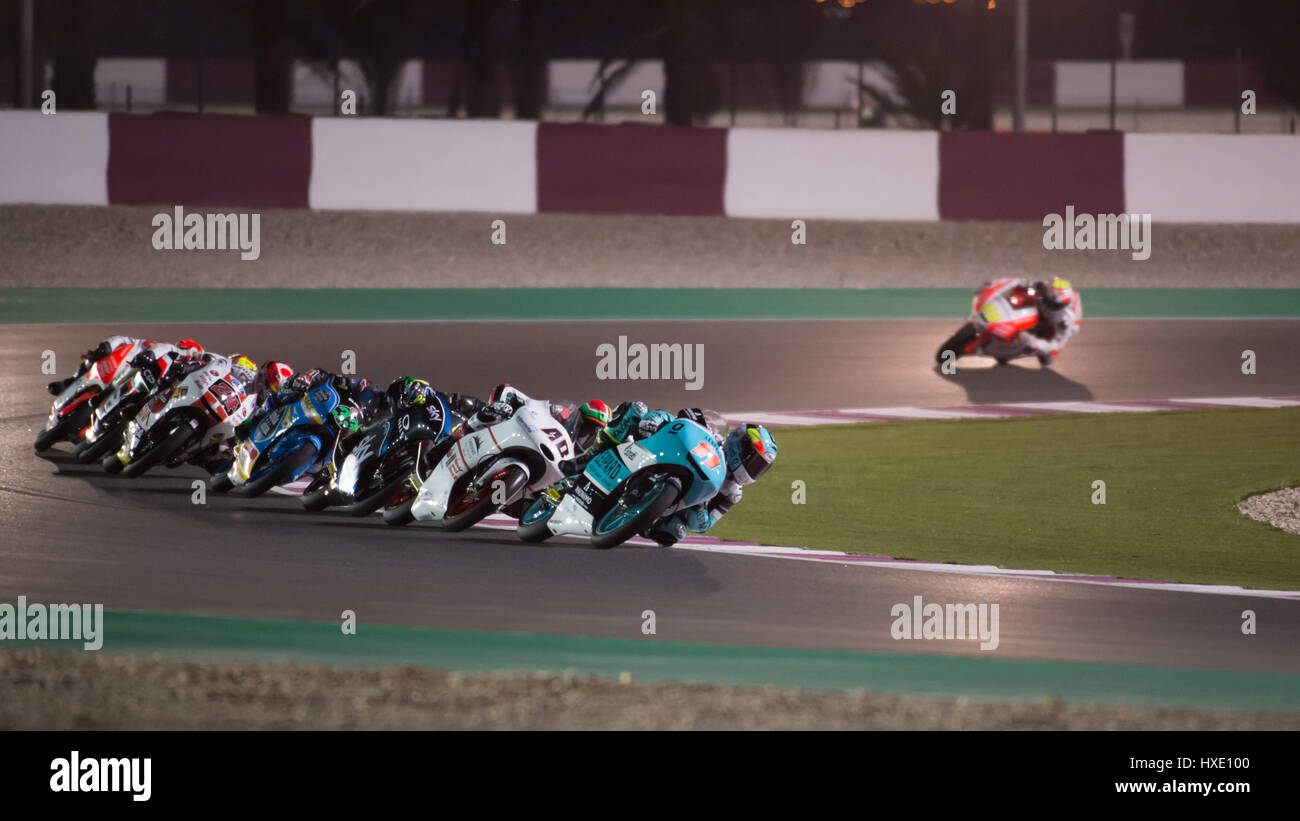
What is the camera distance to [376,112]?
35.1m

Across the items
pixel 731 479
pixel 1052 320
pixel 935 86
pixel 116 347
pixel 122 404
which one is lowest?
pixel 731 479

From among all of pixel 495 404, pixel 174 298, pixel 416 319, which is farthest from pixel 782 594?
pixel 174 298

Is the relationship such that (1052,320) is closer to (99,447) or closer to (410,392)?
(410,392)

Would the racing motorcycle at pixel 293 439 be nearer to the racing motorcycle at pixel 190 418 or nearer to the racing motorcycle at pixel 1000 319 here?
the racing motorcycle at pixel 190 418

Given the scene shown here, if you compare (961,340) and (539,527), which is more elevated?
(961,340)

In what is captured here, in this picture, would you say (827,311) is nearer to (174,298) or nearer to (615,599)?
(174,298)

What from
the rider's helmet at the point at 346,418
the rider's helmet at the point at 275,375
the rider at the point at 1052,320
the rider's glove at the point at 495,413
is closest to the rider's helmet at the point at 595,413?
the rider's glove at the point at 495,413

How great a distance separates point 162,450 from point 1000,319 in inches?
264

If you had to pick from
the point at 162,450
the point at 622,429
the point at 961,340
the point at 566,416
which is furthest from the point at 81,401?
the point at 961,340

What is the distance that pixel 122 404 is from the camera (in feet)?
34.2

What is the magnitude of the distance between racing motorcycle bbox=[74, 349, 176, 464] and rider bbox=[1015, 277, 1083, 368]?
265 inches

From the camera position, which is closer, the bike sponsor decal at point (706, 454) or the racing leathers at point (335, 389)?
the bike sponsor decal at point (706, 454)

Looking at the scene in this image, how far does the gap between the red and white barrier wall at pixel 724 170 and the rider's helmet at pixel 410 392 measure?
10111 millimetres

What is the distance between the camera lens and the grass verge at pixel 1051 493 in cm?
880
